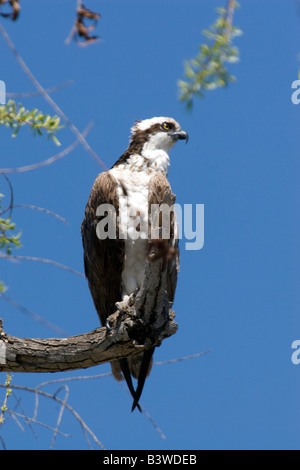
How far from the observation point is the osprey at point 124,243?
5566 millimetres

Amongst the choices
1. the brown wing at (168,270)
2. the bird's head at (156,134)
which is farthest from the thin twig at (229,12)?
the bird's head at (156,134)

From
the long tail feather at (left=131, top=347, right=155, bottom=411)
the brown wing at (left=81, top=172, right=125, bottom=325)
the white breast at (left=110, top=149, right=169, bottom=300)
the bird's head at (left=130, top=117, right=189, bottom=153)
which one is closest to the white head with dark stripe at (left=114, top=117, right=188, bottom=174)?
the bird's head at (left=130, top=117, right=189, bottom=153)

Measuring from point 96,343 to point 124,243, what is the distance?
1.01 metres

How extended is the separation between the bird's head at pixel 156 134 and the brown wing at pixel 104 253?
0.74 m

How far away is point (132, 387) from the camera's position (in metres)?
5.73

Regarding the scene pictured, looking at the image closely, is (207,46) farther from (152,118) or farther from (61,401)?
(152,118)

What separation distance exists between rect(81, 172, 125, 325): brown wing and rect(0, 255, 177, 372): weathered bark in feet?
2.64

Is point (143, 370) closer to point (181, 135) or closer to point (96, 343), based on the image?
point (96, 343)

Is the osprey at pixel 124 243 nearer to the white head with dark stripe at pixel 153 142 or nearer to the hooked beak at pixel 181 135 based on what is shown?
the white head with dark stripe at pixel 153 142

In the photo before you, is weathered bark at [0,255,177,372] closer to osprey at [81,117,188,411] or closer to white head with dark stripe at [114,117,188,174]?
osprey at [81,117,188,411]

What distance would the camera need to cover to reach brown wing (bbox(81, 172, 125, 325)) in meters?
5.63

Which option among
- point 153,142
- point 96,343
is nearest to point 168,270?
point 96,343

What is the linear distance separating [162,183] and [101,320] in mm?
1364
